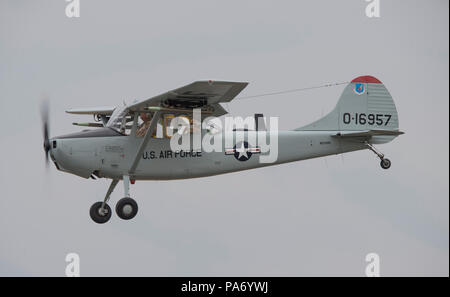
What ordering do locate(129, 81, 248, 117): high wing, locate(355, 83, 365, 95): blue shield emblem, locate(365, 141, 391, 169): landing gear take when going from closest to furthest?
locate(129, 81, 248, 117): high wing, locate(365, 141, 391, 169): landing gear, locate(355, 83, 365, 95): blue shield emblem

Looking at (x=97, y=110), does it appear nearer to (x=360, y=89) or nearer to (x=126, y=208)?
(x=126, y=208)

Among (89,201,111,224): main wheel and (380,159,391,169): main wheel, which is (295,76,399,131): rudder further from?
(89,201,111,224): main wheel

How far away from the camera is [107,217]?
18.4 m

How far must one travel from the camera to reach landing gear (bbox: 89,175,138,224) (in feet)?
59.4

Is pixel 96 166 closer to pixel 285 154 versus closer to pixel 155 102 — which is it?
pixel 155 102

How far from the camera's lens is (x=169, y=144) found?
18438 millimetres

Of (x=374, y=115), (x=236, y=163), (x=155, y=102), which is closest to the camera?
(x=155, y=102)

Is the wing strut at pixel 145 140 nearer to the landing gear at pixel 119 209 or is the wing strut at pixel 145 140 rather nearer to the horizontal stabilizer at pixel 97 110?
the landing gear at pixel 119 209

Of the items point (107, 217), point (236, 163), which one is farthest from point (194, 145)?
point (107, 217)

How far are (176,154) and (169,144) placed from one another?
0.85 feet

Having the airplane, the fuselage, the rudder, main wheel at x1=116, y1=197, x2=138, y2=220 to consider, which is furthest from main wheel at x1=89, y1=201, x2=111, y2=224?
the rudder

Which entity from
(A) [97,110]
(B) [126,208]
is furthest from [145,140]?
(A) [97,110]

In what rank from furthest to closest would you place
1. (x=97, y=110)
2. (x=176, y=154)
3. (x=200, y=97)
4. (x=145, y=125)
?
(x=97, y=110) → (x=176, y=154) → (x=145, y=125) → (x=200, y=97)

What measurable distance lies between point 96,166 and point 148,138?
1182mm
